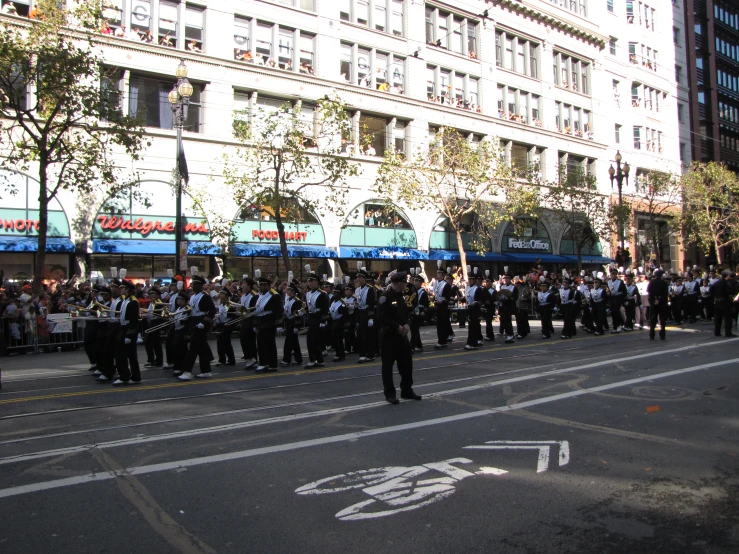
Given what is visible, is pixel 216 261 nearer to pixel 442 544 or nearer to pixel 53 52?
pixel 53 52

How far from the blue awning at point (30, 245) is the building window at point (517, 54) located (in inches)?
1149

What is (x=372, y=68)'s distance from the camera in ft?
115

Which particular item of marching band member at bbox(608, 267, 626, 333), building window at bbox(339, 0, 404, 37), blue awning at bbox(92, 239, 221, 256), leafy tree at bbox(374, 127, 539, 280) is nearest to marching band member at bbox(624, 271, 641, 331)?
marching band member at bbox(608, 267, 626, 333)

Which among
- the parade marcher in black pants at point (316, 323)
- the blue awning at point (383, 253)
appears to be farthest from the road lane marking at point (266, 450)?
the blue awning at point (383, 253)

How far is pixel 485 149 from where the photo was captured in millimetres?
30688

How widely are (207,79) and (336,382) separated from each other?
73.7ft

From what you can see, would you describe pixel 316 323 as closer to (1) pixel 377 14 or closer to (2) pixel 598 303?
(2) pixel 598 303

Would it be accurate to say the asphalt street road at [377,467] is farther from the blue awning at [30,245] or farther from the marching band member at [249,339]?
the blue awning at [30,245]

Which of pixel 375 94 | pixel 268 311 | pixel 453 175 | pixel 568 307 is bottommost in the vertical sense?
pixel 568 307

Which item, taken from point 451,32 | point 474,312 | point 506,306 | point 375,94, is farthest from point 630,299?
point 451,32

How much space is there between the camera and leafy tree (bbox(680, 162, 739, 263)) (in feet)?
141

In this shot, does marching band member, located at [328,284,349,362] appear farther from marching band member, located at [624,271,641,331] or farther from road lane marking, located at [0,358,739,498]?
marching band member, located at [624,271,641,331]

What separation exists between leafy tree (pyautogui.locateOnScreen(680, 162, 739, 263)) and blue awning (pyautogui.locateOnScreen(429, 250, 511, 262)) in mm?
14200

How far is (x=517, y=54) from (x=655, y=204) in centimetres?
1729
